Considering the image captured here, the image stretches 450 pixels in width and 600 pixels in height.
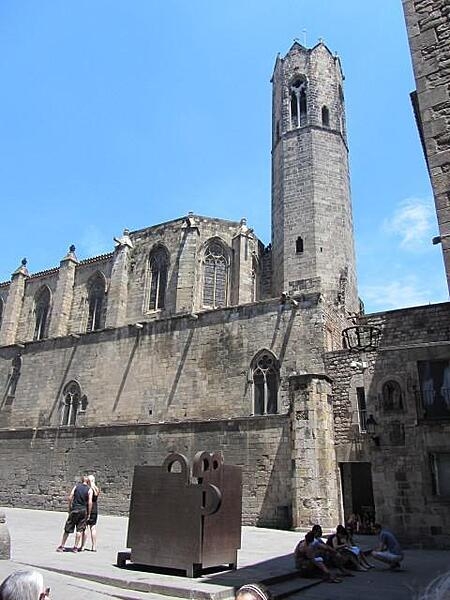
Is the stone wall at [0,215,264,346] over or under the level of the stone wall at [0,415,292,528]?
over

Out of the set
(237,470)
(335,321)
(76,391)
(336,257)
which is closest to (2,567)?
(237,470)

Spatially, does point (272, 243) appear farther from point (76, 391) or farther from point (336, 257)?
point (76, 391)

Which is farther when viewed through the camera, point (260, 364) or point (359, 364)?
point (260, 364)

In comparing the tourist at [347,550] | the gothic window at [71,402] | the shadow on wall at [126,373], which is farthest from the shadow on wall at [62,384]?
the tourist at [347,550]

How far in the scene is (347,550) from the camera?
7.48 metres

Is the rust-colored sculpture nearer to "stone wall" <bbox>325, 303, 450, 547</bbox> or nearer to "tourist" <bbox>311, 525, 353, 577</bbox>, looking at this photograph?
"tourist" <bbox>311, 525, 353, 577</bbox>

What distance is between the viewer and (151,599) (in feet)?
16.5

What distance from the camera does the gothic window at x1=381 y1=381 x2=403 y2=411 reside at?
12727 millimetres

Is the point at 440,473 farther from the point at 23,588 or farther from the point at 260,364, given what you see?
the point at 23,588

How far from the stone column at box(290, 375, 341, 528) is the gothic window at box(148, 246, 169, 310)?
14706mm

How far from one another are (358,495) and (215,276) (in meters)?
14.7

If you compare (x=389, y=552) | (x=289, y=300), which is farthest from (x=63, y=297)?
(x=389, y=552)

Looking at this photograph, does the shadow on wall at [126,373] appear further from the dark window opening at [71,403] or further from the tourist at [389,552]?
the tourist at [389,552]

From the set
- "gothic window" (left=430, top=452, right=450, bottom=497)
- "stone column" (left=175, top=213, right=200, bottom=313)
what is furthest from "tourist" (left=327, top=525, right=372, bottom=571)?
"stone column" (left=175, top=213, right=200, bottom=313)
